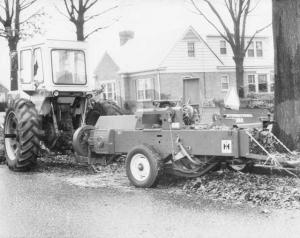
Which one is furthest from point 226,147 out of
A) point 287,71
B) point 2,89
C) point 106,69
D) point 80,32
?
point 2,89

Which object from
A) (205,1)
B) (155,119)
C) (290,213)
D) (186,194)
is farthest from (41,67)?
(205,1)

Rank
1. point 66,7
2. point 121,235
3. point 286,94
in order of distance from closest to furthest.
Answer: point 121,235, point 286,94, point 66,7

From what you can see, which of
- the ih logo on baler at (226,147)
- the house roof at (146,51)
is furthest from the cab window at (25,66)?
the house roof at (146,51)

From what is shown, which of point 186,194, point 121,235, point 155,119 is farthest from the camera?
point 155,119

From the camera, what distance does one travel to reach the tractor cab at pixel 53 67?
11.2m

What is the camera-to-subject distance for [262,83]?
42.7 meters

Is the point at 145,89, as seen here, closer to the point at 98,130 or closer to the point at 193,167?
the point at 98,130

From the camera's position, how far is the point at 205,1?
25.7 meters

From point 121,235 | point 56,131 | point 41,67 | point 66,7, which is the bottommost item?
point 121,235

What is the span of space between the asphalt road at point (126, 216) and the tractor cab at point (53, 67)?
2984 mm

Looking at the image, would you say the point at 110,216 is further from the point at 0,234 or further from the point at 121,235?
the point at 0,234

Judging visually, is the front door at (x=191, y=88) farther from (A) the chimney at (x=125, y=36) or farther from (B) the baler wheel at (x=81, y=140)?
(B) the baler wheel at (x=81, y=140)

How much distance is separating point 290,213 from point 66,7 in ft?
55.9

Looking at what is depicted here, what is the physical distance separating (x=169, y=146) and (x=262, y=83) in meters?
35.3
